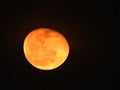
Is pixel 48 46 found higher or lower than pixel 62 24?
lower

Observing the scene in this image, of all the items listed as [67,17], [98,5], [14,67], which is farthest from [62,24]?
[14,67]

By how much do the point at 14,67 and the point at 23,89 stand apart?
534 millimetres

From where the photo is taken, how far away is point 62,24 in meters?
6.43

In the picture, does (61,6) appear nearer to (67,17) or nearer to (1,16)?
(67,17)

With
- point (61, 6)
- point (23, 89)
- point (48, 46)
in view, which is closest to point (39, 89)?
point (23, 89)

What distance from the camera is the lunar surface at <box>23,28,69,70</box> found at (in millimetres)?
6191

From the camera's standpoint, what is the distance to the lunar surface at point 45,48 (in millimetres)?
6191

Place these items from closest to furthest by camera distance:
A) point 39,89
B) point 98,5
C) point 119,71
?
point 98,5
point 119,71
point 39,89

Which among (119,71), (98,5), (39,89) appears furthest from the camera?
(39,89)

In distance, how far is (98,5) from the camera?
611 centimetres

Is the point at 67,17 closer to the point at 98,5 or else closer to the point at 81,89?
the point at 98,5

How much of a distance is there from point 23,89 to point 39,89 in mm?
307

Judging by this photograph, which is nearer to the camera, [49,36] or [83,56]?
[49,36]

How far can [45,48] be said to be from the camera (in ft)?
20.3
